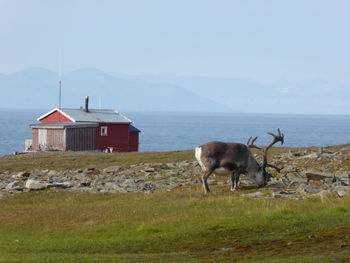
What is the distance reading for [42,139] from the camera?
68000mm

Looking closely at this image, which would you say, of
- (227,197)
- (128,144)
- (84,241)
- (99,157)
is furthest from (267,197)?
(128,144)

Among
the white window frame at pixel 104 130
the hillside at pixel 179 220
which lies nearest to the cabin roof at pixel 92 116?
the white window frame at pixel 104 130

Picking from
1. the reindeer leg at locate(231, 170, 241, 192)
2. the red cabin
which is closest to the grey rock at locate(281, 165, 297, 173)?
the reindeer leg at locate(231, 170, 241, 192)

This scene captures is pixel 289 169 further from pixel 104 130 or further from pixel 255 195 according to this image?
pixel 104 130

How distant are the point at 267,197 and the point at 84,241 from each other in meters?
9.02

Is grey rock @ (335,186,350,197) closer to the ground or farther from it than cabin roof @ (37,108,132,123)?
closer to the ground

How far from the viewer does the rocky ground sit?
2657 cm

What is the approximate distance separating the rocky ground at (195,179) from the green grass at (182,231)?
2985 millimetres

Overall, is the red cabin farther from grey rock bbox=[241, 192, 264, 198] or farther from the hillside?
grey rock bbox=[241, 192, 264, 198]

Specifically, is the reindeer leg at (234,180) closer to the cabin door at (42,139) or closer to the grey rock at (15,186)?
the grey rock at (15,186)

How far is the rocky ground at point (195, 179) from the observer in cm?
2657

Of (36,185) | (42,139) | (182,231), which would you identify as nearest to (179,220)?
(182,231)

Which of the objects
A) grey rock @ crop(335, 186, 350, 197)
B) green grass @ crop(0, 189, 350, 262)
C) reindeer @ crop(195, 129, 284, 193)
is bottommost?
green grass @ crop(0, 189, 350, 262)

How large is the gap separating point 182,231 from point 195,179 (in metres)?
15.2
